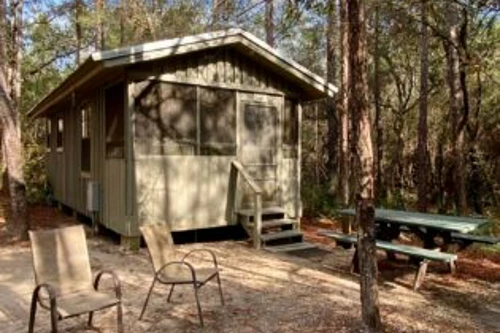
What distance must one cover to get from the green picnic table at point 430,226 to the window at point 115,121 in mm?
4006

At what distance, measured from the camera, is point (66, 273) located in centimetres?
479

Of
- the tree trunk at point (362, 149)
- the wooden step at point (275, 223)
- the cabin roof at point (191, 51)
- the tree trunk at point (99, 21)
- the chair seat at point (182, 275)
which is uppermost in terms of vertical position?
the tree trunk at point (99, 21)

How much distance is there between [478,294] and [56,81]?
22740 mm

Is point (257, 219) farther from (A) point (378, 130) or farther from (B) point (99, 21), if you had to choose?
(A) point (378, 130)

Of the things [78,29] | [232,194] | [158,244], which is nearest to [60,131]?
[232,194]

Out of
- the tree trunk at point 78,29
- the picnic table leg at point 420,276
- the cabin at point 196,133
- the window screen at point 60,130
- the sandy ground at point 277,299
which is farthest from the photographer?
the tree trunk at point 78,29

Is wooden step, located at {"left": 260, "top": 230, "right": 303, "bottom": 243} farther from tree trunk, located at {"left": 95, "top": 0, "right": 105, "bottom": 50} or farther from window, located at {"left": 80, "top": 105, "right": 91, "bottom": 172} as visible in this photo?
tree trunk, located at {"left": 95, "top": 0, "right": 105, "bottom": 50}

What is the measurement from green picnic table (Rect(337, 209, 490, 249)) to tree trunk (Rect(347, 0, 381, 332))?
8.28 feet

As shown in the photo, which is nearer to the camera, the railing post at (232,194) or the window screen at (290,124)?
the railing post at (232,194)

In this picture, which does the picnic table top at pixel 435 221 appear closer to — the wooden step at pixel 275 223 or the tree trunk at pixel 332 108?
the wooden step at pixel 275 223

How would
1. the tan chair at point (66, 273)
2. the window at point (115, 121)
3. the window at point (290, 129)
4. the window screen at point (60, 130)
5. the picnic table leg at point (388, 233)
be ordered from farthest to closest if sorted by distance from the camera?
the window screen at point (60, 130), the window at point (290, 129), the window at point (115, 121), the picnic table leg at point (388, 233), the tan chair at point (66, 273)

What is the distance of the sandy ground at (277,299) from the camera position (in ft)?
16.9

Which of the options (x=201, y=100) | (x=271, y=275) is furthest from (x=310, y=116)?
(x=271, y=275)

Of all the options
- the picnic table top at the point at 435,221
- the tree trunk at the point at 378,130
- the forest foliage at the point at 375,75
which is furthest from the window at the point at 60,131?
the tree trunk at the point at 378,130
